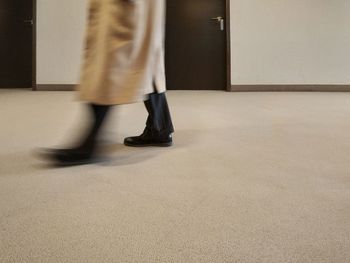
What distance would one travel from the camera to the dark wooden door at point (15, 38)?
5031 mm

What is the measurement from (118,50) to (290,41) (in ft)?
11.8

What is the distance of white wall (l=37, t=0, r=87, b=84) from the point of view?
4555mm

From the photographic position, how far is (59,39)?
181 inches

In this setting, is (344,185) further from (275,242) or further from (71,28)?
(71,28)

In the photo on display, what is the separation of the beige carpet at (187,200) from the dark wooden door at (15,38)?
341cm

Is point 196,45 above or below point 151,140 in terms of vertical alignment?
above

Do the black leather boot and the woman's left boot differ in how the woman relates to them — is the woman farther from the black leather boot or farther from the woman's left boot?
the black leather boot

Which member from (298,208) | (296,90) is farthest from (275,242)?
(296,90)

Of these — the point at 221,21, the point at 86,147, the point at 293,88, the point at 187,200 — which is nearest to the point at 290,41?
the point at 293,88

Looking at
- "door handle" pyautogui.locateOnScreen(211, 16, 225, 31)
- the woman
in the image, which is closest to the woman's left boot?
the woman

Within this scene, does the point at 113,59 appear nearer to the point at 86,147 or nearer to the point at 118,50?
the point at 118,50

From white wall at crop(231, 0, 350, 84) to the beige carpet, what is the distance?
2.52 meters

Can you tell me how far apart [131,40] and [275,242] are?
0.84m

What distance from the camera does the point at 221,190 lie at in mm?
1106
